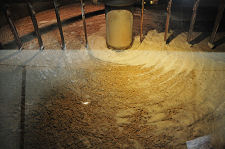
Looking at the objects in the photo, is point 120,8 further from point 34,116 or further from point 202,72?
point 34,116

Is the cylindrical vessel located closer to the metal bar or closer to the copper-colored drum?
the copper-colored drum

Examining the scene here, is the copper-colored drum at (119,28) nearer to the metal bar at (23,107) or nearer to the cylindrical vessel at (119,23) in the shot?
the cylindrical vessel at (119,23)

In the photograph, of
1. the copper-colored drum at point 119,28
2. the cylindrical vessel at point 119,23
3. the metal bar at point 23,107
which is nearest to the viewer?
the metal bar at point 23,107

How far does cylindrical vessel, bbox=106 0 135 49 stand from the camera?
3.92 meters

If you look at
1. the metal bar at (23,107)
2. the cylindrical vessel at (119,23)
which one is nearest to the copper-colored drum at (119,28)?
the cylindrical vessel at (119,23)

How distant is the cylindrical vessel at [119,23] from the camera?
12.8 ft

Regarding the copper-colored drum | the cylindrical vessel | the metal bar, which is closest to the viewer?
the metal bar

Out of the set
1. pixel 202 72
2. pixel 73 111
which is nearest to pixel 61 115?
pixel 73 111

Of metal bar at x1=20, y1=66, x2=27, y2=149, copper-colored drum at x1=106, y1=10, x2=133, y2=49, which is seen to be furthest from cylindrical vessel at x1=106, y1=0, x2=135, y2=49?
metal bar at x1=20, y1=66, x2=27, y2=149

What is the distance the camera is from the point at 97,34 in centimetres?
540

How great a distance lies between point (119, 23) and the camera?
4137 millimetres

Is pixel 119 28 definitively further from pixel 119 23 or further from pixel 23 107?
pixel 23 107

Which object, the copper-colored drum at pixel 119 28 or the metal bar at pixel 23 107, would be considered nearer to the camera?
the metal bar at pixel 23 107

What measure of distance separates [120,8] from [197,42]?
257 cm
